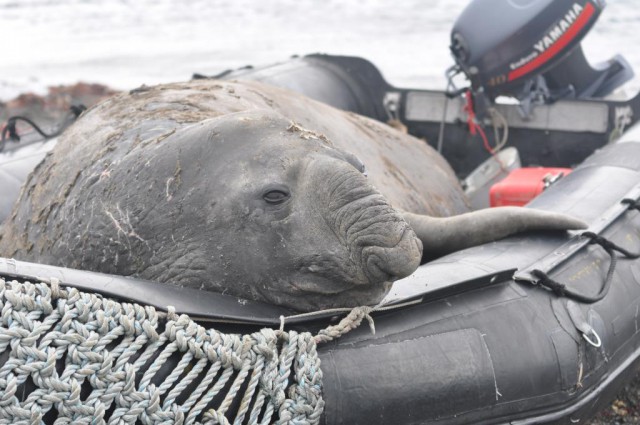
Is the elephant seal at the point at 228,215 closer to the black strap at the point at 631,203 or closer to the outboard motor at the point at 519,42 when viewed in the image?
the black strap at the point at 631,203

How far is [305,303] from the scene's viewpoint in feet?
9.03

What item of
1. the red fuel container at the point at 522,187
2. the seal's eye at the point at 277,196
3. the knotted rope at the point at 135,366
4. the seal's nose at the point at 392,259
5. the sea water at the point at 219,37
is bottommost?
the sea water at the point at 219,37

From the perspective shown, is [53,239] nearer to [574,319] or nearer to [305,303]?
[305,303]

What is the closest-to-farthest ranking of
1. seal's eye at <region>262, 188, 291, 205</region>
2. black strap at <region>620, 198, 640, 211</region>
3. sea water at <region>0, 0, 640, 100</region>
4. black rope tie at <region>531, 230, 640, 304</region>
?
seal's eye at <region>262, 188, 291, 205</region> < black rope tie at <region>531, 230, 640, 304</region> < black strap at <region>620, 198, 640, 211</region> < sea water at <region>0, 0, 640, 100</region>

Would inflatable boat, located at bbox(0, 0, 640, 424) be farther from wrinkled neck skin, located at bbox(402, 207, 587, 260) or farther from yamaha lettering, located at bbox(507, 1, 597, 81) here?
yamaha lettering, located at bbox(507, 1, 597, 81)

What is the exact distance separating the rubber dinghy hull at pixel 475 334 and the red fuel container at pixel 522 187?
152cm

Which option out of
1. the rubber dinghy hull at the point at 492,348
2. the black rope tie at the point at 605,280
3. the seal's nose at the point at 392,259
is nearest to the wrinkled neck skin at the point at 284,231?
the seal's nose at the point at 392,259

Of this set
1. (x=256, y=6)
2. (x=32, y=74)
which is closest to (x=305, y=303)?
(x=32, y=74)

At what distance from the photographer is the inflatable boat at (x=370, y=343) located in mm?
2184

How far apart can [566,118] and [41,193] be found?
159 inches

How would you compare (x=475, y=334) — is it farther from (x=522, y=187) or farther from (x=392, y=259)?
(x=522, y=187)

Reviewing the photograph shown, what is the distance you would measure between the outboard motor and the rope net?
388 centimetres

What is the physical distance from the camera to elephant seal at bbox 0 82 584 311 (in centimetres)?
266

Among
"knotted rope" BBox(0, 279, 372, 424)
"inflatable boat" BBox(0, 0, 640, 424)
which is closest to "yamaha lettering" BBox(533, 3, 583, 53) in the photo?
"inflatable boat" BBox(0, 0, 640, 424)
